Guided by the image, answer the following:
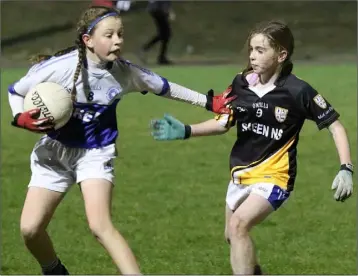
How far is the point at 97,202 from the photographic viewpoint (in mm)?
5566

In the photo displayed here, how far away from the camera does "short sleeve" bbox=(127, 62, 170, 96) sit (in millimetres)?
5914

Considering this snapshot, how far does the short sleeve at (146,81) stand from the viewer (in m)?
5.91

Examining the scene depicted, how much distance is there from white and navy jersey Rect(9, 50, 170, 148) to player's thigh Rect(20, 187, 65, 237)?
0.33 m

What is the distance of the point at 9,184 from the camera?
9.69 metres

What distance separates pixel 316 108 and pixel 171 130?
95cm

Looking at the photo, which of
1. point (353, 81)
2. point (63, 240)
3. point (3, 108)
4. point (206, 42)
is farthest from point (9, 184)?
point (206, 42)

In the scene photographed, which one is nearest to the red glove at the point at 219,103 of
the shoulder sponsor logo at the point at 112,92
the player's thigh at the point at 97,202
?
the shoulder sponsor logo at the point at 112,92

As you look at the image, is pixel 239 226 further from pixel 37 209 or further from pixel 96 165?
pixel 37 209

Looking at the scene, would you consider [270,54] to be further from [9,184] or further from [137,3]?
[137,3]

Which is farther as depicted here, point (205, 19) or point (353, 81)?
point (205, 19)

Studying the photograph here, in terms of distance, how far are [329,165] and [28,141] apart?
161 inches

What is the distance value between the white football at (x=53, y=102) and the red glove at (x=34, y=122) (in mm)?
27

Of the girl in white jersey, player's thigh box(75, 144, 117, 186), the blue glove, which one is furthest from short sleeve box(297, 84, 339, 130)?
player's thigh box(75, 144, 117, 186)

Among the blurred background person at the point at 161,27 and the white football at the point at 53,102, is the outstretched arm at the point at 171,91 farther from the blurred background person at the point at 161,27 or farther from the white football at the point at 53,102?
the blurred background person at the point at 161,27
